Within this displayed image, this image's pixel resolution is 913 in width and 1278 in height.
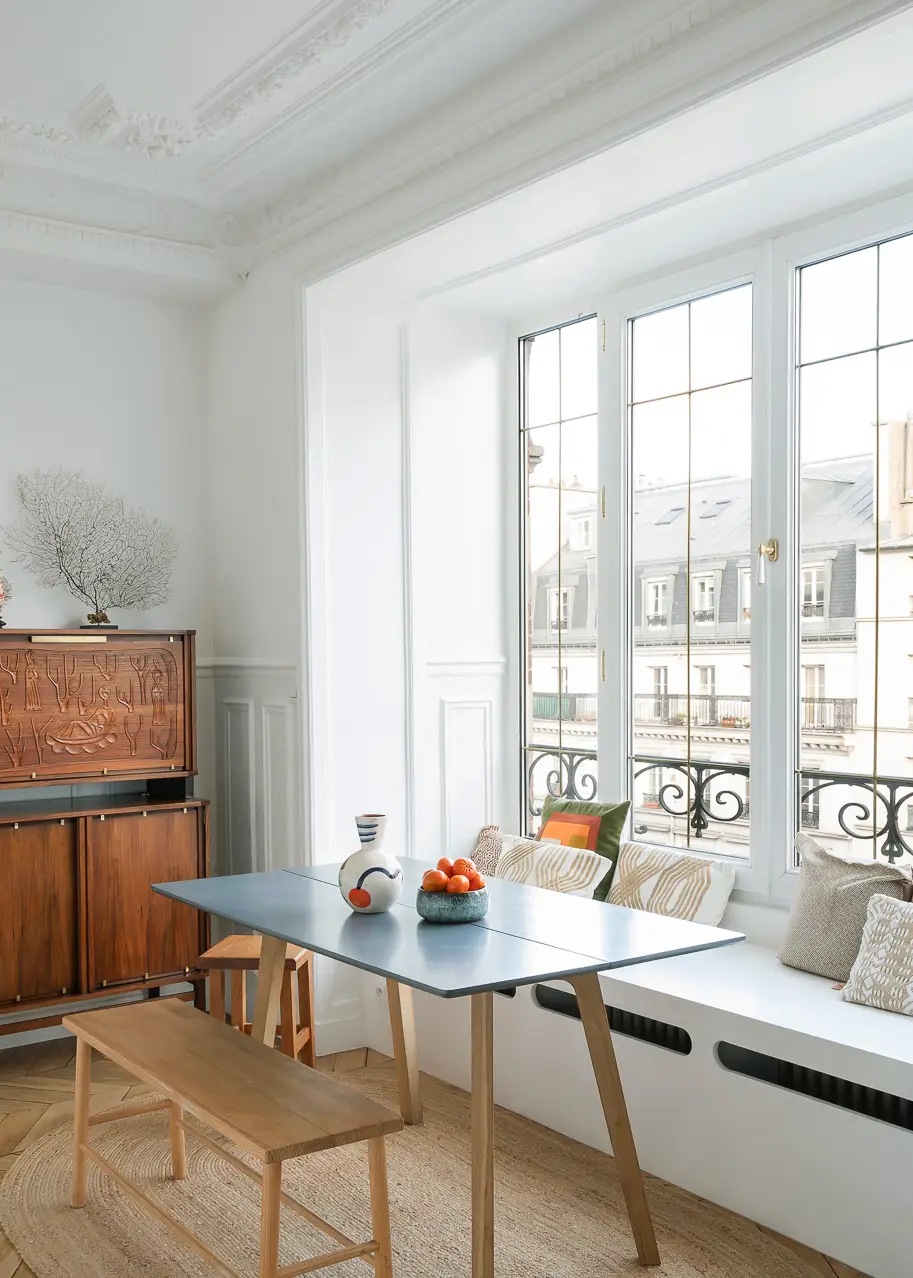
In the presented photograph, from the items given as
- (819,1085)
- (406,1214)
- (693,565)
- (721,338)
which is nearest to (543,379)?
(721,338)

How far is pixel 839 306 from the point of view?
3.55m

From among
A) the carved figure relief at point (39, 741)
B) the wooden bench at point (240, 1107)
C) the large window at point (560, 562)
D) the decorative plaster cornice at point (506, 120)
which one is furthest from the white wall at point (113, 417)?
the wooden bench at point (240, 1107)

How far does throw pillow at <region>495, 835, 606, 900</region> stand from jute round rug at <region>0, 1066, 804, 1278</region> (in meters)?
0.78

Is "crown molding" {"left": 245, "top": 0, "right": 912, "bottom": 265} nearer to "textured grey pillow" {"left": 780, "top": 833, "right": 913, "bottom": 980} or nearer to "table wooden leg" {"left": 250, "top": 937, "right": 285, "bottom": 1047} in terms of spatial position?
"textured grey pillow" {"left": 780, "top": 833, "right": 913, "bottom": 980}

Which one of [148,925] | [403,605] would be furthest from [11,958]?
[403,605]

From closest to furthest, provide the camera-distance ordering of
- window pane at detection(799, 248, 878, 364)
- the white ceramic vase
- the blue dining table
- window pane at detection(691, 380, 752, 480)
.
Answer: the blue dining table, the white ceramic vase, window pane at detection(799, 248, 878, 364), window pane at detection(691, 380, 752, 480)

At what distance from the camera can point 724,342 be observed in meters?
3.90

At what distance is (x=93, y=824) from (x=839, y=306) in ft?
9.79

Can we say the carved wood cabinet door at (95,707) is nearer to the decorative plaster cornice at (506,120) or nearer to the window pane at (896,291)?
the decorative plaster cornice at (506,120)

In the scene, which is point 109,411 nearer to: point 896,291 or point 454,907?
point 454,907

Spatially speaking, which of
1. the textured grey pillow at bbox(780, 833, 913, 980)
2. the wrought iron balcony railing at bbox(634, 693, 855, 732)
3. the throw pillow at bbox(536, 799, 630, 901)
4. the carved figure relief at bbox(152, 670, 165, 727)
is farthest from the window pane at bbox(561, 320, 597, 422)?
the textured grey pillow at bbox(780, 833, 913, 980)

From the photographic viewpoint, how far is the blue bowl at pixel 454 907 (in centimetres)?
284

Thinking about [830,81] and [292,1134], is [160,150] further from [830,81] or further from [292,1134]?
[292,1134]

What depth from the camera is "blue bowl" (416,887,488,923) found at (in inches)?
112
